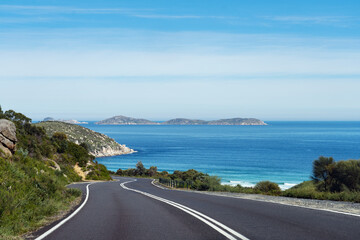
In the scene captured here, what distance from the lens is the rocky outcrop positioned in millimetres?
18320

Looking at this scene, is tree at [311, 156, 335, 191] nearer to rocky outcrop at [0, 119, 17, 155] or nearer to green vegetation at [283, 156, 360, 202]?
green vegetation at [283, 156, 360, 202]

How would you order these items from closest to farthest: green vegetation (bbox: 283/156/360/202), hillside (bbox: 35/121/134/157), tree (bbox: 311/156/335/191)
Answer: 1. green vegetation (bbox: 283/156/360/202)
2. tree (bbox: 311/156/335/191)
3. hillside (bbox: 35/121/134/157)

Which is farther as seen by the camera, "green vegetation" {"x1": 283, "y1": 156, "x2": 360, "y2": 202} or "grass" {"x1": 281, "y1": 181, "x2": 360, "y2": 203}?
Result: "green vegetation" {"x1": 283, "y1": 156, "x2": 360, "y2": 202}

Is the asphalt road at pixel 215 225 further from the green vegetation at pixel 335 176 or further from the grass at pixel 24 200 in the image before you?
the green vegetation at pixel 335 176

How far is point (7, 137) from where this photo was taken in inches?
736

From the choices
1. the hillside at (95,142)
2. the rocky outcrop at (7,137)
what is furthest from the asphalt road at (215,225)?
the hillside at (95,142)

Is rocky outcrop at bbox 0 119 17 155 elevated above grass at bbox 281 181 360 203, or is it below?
above

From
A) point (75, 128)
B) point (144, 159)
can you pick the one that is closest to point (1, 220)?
point (144, 159)

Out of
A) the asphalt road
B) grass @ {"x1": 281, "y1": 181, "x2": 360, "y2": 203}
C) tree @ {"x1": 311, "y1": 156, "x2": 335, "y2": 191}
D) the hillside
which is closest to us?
the asphalt road

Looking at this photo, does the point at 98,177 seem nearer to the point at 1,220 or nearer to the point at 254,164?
the point at 1,220

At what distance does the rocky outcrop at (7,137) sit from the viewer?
18320mm

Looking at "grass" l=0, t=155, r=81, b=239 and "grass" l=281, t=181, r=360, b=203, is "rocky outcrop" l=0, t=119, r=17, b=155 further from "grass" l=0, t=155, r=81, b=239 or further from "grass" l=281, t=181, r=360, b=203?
"grass" l=281, t=181, r=360, b=203

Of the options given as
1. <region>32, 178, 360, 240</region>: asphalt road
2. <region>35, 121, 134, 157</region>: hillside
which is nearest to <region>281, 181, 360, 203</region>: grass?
<region>32, 178, 360, 240</region>: asphalt road

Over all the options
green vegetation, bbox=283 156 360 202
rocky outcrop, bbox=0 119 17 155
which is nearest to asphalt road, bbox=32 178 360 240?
rocky outcrop, bbox=0 119 17 155
